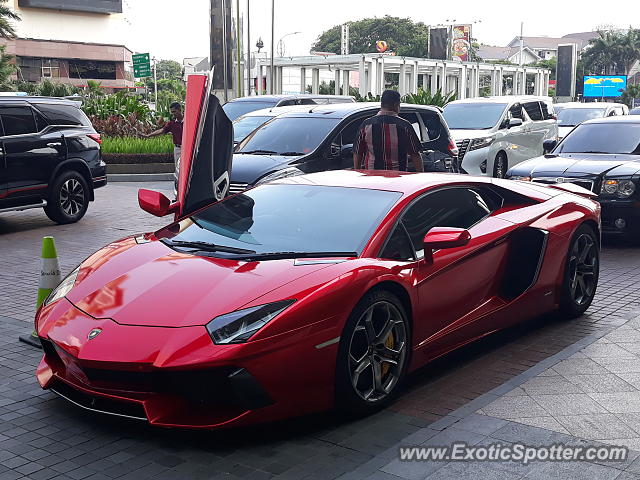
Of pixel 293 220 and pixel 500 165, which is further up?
pixel 293 220

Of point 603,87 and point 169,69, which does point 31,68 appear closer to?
point 603,87

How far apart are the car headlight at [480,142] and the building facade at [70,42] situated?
7070cm

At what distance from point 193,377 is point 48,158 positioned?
8976 millimetres

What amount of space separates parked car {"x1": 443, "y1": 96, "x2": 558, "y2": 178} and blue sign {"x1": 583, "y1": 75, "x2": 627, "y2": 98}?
61071 mm

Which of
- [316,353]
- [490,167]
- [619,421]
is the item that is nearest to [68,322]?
[316,353]

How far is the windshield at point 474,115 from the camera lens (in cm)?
1823

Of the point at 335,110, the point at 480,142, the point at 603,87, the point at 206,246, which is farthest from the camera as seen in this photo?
the point at 603,87

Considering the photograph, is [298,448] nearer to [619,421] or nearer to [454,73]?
[619,421]

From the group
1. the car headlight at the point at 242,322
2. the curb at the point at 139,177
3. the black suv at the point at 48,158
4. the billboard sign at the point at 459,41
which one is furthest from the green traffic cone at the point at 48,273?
the billboard sign at the point at 459,41

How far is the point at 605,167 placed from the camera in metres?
10.9

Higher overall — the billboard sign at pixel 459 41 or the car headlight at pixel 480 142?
the billboard sign at pixel 459 41

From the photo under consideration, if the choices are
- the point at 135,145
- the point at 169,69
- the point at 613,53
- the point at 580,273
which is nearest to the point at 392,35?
the point at 613,53

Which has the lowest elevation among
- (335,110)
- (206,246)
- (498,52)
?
(206,246)

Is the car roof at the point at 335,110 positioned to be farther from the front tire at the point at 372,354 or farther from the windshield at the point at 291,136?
the front tire at the point at 372,354
